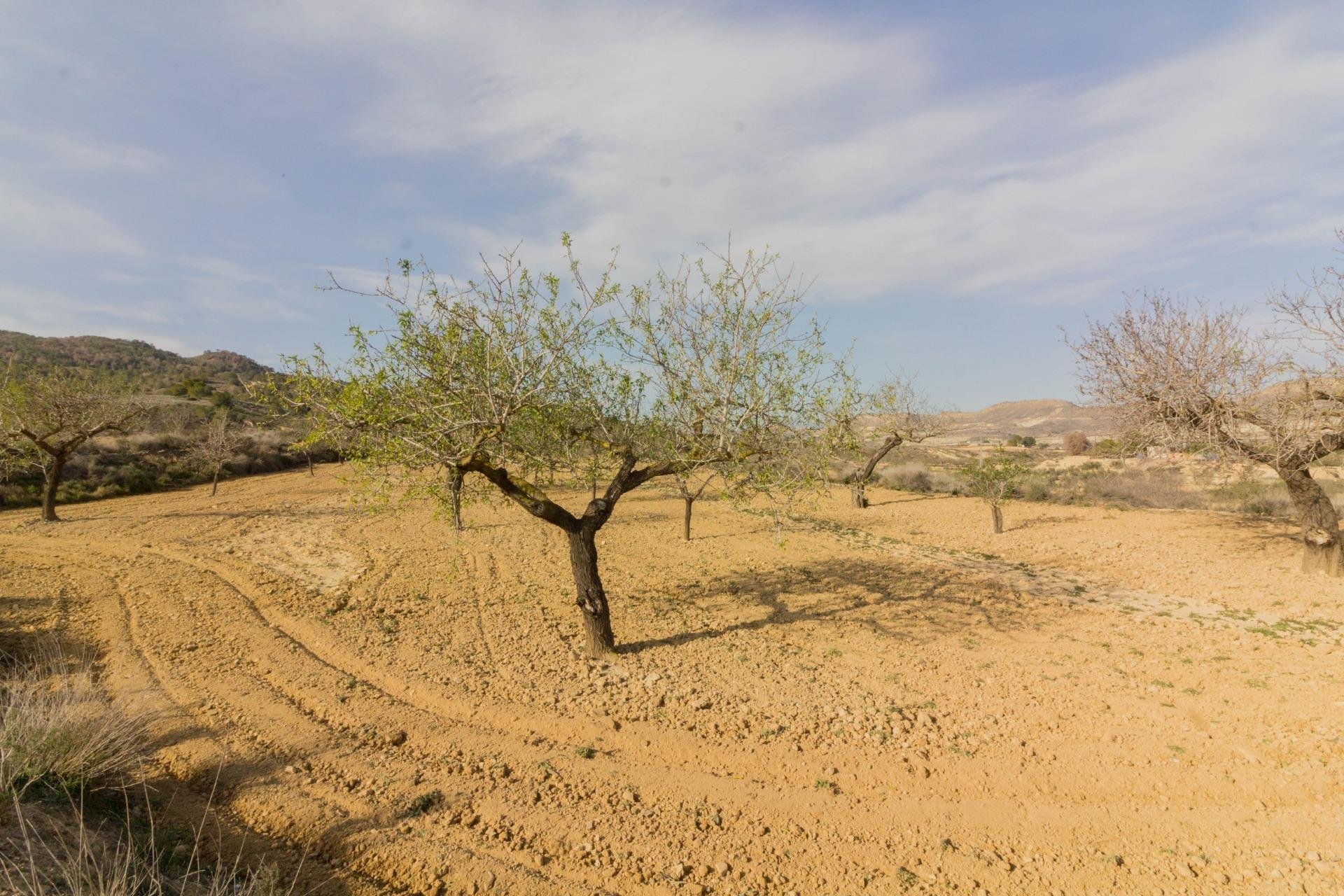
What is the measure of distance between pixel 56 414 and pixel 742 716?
24.5 meters

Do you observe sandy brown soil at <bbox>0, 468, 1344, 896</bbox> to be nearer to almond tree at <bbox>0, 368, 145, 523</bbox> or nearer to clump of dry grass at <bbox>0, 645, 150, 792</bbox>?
clump of dry grass at <bbox>0, 645, 150, 792</bbox>

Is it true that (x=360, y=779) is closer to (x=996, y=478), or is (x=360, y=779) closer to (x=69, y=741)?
(x=69, y=741)

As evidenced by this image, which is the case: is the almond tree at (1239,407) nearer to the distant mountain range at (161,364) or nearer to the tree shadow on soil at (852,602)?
the tree shadow on soil at (852,602)

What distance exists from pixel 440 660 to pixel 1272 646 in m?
12.6

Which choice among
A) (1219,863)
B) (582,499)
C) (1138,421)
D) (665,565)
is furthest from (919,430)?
(1219,863)

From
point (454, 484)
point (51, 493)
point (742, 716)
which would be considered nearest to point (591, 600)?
point (454, 484)

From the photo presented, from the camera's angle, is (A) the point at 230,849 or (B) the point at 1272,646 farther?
(B) the point at 1272,646

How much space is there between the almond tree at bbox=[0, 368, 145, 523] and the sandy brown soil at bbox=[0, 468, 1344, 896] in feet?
21.9

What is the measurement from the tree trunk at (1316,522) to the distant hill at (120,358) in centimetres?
6146

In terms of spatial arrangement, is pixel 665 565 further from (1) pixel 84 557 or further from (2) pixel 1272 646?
(1) pixel 84 557

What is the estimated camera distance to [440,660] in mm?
8602

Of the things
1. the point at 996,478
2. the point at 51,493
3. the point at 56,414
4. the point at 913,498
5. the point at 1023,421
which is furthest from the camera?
the point at 1023,421

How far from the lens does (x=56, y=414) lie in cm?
1955

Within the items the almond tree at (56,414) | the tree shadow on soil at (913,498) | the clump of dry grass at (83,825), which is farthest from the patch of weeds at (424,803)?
the tree shadow on soil at (913,498)
